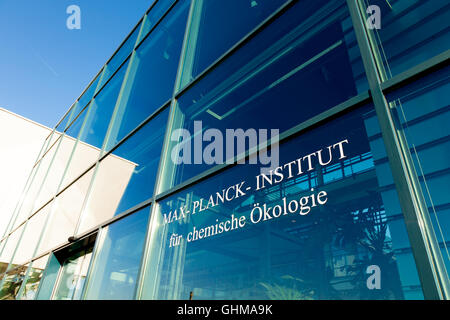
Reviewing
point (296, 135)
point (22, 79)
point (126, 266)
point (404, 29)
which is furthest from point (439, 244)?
point (22, 79)

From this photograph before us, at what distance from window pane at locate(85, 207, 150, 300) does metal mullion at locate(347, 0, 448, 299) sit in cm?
229

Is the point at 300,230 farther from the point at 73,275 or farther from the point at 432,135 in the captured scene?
the point at 73,275

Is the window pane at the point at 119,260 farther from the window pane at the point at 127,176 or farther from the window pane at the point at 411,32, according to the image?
the window pane at the point at 411,32

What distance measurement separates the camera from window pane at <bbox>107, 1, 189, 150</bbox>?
4176 millimetres

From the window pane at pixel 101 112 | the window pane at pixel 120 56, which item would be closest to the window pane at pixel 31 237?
the window pane at pixel 101 112

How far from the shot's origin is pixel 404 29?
173cm

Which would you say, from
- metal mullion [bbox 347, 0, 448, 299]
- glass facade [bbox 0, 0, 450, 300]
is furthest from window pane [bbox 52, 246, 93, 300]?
metal mullion [bbox 347, 0, 448, 299]

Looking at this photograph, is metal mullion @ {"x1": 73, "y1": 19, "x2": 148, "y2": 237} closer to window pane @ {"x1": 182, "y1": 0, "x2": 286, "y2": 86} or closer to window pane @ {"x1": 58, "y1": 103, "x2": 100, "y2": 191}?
window pane @ {"x1": 58, "y1": 103, "x2": 100, "y2": 191}

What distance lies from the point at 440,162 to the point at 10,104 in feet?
42.4

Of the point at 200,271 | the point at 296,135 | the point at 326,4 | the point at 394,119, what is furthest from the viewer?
the point at 326,4

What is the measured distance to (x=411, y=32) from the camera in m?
1.69

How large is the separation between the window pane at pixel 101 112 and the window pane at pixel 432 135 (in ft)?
16.3

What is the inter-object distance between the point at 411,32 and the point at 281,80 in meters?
1.06
